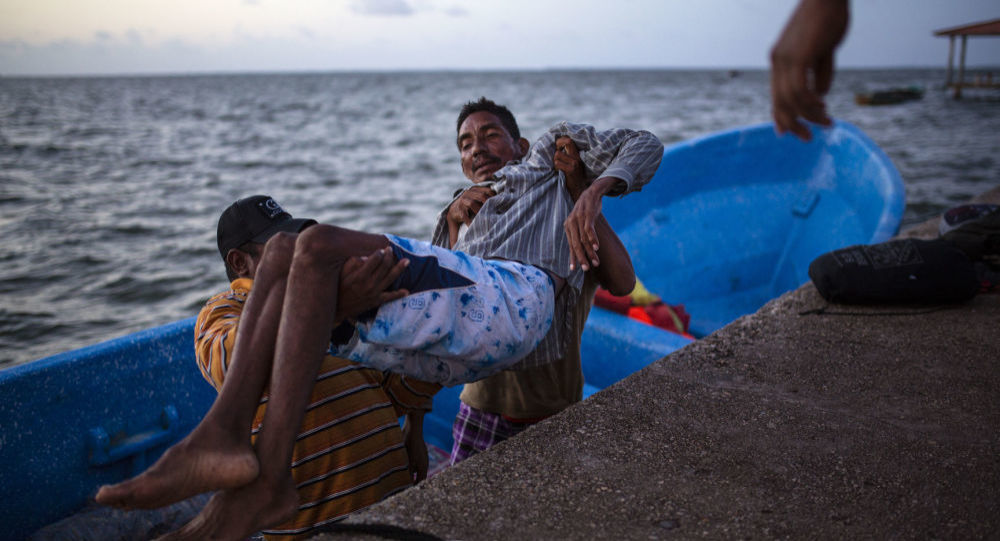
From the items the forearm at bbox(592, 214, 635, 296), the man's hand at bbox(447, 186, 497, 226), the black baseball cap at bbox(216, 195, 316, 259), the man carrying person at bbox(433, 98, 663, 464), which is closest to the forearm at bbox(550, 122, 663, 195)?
the man carrying person at bbox(433, 98, 663, 464)

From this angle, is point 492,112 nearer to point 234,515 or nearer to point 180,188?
point 234,515

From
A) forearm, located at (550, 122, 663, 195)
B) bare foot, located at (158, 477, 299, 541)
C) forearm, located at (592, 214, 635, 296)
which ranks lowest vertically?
bare foot, located at (158, 477, 299, 541)

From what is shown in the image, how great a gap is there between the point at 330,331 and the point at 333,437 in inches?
17.6

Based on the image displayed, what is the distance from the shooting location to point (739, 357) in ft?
8.04

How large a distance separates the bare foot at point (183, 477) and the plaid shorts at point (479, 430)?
108 cm

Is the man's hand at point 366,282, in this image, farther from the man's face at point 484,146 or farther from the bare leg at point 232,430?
the man's face at point 484,146

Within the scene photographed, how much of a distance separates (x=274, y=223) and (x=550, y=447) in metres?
1.14

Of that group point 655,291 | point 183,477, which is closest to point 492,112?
point 183,477

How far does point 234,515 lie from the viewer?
56.2 inches

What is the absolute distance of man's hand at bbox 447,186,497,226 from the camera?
8.10 ft

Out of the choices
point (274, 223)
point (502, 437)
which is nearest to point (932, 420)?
point (502, 437)

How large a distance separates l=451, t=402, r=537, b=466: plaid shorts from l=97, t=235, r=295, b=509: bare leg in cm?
104

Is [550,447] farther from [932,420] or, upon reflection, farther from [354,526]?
[932,420]

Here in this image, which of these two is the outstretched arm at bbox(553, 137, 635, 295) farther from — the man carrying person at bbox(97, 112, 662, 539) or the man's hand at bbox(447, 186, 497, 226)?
the man's hand at bbox(447, 186, 497, 226)
